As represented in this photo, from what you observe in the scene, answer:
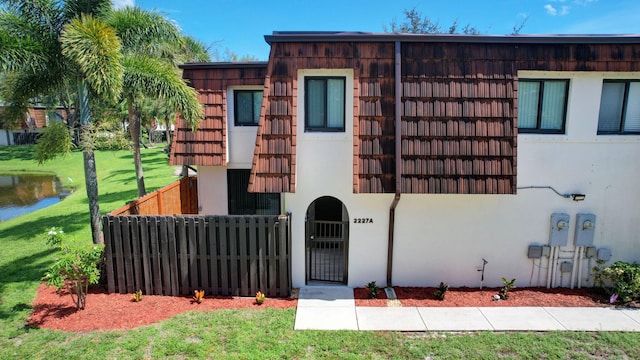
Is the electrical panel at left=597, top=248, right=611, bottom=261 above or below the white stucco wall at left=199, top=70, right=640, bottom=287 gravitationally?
below

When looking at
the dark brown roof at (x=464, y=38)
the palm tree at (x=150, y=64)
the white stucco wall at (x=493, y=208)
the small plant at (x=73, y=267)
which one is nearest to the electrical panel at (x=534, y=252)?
the white stucco wall at (x=493, y=208)

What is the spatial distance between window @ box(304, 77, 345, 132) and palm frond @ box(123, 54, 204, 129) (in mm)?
2995

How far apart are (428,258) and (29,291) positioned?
8.79 m

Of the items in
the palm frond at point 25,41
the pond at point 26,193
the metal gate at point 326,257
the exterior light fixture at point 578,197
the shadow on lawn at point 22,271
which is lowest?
the pond at point 26,193

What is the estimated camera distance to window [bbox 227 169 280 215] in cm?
1053

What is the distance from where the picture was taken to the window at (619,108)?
7.47 m

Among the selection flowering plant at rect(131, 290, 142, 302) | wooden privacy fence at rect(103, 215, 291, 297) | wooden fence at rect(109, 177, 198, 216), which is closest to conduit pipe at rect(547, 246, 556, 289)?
wooden privacy fence at rect(103, 215, 291, 297)

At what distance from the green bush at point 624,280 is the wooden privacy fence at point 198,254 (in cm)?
696

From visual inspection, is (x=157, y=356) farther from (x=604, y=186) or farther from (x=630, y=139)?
(x=630, y=139)

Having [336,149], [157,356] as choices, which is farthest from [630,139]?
[157,356]

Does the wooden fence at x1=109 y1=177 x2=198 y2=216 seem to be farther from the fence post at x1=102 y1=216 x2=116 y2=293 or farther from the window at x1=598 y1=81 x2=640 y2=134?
the window at x1=598 y1=81 x2=640 y2=134

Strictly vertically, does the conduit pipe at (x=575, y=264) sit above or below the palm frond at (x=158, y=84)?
below

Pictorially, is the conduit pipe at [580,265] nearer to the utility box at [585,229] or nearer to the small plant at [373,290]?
the utility box at [585,229]

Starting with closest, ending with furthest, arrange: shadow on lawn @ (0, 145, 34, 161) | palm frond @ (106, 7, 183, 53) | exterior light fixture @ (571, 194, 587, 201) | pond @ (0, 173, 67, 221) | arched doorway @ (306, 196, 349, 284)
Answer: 1. exterior light fixture @ (571, 194, 587, 201)
2. arched doorway @ (306, 196, 349, 284)
3. palm frond @ (106, 7, 183, 53)
4. pond @ (0, 173, 67, 221)
5. shadow on lawn @ (0, 145, 34, 161)
